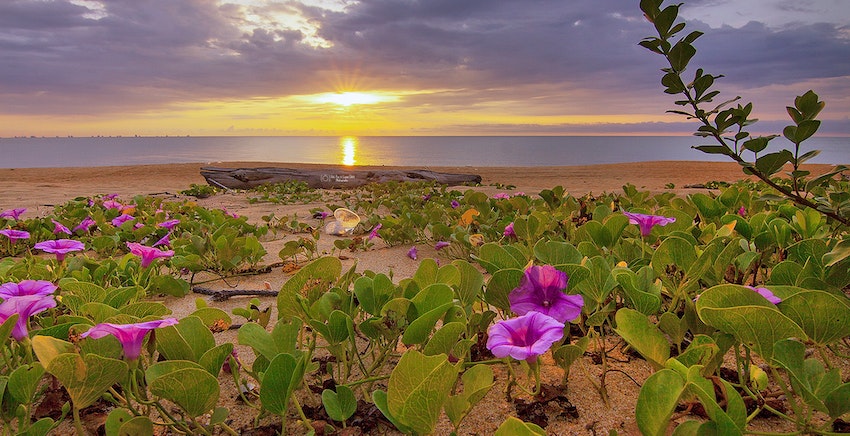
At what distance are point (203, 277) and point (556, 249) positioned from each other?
233 centimetres

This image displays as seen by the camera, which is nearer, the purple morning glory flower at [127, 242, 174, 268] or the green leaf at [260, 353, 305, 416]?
the green leaf at [260, 353, 305, 416]

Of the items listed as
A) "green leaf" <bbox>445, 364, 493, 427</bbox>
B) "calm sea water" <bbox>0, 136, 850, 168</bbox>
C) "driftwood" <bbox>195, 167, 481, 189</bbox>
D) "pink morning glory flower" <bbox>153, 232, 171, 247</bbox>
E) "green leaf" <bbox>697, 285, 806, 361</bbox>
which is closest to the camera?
"green leaf" <bbox>697, 285, 806, 361</bbox>

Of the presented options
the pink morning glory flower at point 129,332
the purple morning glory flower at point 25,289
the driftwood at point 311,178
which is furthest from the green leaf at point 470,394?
the driftwood at point 311,178

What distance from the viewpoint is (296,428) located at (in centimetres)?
142

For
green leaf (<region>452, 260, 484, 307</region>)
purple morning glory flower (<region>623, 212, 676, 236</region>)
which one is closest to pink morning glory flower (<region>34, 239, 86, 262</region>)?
green leaf (<region>452, 260, 484, 307</region>)

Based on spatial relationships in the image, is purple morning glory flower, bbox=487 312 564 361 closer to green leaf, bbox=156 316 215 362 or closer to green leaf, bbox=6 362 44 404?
green leaf, bbox=156 316 215 362

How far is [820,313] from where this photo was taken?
3.64 ft

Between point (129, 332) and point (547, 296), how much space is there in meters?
1.03

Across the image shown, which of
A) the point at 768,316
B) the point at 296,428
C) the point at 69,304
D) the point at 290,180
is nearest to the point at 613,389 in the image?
the point at 768,316

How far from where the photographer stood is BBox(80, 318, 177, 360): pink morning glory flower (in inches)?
45.4

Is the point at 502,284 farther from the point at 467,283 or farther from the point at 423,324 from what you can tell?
the point at 423,324

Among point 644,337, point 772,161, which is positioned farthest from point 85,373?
point 772,161

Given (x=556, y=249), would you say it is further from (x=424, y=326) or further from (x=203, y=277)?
(x=203, y=277)

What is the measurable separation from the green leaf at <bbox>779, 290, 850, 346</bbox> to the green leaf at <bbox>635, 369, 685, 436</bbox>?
1.23 ft
